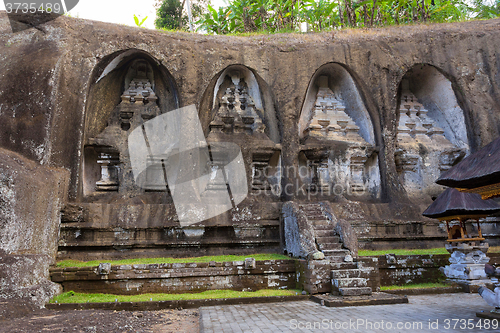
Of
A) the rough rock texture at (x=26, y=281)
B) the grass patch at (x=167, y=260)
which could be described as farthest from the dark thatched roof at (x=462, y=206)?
the rough rock texture at (x=26, y=281)

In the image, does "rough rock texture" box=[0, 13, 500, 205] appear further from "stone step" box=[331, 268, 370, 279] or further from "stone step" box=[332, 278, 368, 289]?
"stone step" box=[332, 278, 368, 289]

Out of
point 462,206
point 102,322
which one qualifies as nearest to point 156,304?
point 102,322

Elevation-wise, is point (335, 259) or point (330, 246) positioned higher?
point (330, 246)

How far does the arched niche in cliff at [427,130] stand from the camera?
11781 mm

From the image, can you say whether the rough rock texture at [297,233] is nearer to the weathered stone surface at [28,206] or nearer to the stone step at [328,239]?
the stone step at [328,239]

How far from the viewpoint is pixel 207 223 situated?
8.88 metres

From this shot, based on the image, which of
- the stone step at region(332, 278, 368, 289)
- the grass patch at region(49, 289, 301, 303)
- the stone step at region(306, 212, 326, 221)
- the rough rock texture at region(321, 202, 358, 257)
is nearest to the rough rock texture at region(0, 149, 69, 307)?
the grass patch at region(49, 289, 301, 303)

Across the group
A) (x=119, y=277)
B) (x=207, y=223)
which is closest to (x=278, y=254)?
(x=207, y=223)

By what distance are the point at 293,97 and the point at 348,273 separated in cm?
591

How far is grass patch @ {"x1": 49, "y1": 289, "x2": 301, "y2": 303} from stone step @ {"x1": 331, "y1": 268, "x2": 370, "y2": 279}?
0.79 m

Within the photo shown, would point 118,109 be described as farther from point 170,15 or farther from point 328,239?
point 170,15

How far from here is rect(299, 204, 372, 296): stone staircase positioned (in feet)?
20.8

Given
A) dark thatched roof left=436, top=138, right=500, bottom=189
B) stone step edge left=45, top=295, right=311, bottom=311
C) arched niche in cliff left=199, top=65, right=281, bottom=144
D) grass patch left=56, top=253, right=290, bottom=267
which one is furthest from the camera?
arched niche in cliff left=199, top=65, right=281, bottom=144

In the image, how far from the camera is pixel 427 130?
12.5 meters
